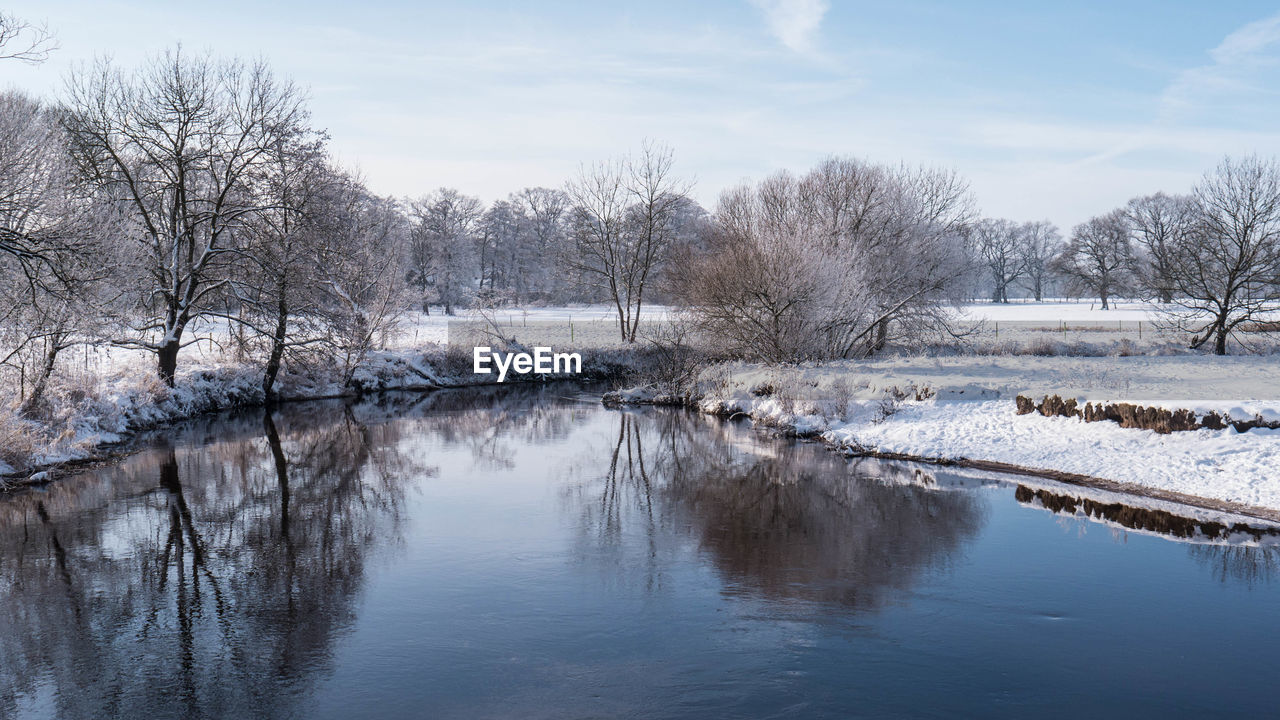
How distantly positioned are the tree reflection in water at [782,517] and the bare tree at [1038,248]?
3929 inches

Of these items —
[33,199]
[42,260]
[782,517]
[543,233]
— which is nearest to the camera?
[782,517]

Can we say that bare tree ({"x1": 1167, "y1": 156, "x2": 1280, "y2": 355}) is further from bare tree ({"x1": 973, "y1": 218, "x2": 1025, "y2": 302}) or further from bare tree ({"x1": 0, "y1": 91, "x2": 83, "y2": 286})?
bare tree ({"x1": 973, "y1": 218, "x2": 1025, "y2": 302})

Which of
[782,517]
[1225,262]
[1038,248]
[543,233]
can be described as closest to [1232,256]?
[1225,262]

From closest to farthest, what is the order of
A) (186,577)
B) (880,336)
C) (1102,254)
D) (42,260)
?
(186,577) < (42,260) < (880,336) < (1102,254)

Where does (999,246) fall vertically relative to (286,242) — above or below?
above

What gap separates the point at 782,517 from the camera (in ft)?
47.6

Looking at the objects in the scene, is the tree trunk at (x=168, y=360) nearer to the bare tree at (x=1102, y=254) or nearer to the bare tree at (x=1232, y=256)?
the bare tree at (x=1232, y=256)

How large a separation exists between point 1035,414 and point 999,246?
96.1m

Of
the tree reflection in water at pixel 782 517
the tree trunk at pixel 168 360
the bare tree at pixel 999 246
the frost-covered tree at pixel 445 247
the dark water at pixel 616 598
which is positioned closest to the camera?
the dark water at pixel 616 598

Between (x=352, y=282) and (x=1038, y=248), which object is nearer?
(x=352, y=282)

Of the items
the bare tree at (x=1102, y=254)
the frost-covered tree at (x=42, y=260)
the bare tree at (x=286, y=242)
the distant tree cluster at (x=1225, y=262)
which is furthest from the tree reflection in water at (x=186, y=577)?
the bare tree at (x=1102, y=254)

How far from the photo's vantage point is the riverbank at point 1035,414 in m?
15.3

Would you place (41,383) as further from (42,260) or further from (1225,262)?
(1225,262)

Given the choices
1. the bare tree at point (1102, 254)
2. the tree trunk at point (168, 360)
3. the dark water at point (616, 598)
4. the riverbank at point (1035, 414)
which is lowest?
the dark water at point (616, 598)
